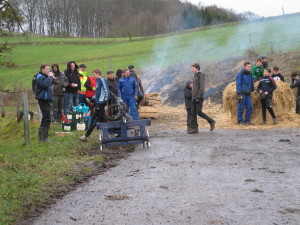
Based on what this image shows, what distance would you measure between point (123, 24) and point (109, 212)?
211 feet

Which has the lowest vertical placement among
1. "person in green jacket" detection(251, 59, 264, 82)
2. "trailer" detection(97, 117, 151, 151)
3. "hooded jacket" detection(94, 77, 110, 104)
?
"trailer" detection(97, 117, 151, 151)

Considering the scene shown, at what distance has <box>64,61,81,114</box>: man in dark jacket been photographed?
15461mm

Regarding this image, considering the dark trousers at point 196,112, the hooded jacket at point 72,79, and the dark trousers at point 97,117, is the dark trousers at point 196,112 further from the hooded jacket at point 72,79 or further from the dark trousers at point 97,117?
the hooded jacket at point 72,79

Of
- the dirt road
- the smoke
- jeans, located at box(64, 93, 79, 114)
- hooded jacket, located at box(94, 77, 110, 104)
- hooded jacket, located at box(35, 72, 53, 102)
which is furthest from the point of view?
the smoke

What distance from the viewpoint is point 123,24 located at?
224ft

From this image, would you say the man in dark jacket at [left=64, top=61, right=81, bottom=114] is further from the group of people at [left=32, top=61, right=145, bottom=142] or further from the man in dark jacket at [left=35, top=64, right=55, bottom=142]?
the man in dark jacket at [left=35, top=64, right=55, bottom=142]

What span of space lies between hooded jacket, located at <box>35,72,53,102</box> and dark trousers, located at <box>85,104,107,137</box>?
1.36m

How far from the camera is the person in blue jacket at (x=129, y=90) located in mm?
13648

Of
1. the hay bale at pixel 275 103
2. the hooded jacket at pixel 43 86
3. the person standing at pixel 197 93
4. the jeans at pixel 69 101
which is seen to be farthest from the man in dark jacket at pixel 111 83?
the hay bale at pixel 275 103

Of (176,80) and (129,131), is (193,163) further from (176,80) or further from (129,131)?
(176,80)

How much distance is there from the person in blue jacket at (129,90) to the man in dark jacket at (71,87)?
240 centimetres

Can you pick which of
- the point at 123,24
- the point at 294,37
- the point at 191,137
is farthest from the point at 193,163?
the point at 123,24

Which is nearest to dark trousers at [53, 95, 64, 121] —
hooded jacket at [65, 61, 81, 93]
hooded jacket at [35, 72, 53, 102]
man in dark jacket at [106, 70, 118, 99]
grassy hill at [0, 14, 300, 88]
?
hooded jacket at [65, 61, 81, 93]

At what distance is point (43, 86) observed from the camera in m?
11.8
